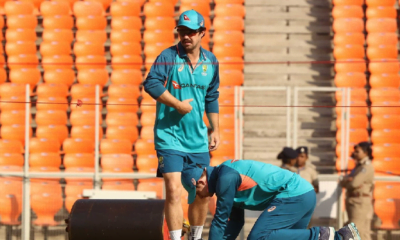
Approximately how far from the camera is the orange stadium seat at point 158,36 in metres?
11.0

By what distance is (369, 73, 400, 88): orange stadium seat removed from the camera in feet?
34.2

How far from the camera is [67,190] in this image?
8500mm

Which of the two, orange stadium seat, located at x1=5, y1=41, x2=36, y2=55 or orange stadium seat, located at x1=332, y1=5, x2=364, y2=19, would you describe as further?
orange stadium seat, located at x1=5, y1=41, x2=36, y2=55

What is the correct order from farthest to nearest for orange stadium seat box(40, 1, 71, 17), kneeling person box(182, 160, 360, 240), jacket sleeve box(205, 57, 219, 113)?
orange stadium seat box(40, 1, 71, 17) → jacket sleeve box(205, 57, 219, 113) → kneeling person box(182, 160, 360, 240)

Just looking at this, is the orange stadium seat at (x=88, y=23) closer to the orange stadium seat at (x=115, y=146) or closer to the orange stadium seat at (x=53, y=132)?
the orange stadium seat at (x=53, y=132)

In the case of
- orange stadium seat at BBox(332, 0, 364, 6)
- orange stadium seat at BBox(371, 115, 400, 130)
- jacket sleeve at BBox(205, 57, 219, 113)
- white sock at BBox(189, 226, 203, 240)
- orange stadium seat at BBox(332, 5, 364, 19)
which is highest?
orange stadium seat at BBox(332, 0, 364, 6)

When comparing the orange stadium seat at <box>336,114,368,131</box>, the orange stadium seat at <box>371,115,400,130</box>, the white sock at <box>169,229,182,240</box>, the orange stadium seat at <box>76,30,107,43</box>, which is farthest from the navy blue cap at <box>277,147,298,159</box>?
the orange stadium seat at <box>76,30,107,43</box>

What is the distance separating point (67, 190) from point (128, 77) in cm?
264

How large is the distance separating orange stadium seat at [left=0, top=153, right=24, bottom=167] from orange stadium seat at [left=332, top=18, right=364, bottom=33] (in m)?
5.07

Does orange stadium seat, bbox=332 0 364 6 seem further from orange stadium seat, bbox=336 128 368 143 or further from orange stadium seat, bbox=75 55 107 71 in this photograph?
orange stadium seat, bbox=75 55 107 71

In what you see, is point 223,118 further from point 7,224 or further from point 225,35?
point 7,224

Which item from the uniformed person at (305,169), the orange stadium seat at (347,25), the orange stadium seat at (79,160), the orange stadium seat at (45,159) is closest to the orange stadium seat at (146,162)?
the orange stadium seat at (79,160)

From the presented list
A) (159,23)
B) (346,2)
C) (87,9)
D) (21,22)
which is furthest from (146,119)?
(346,2)

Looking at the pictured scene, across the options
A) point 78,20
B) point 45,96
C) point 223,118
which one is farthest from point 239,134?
point 78,20
